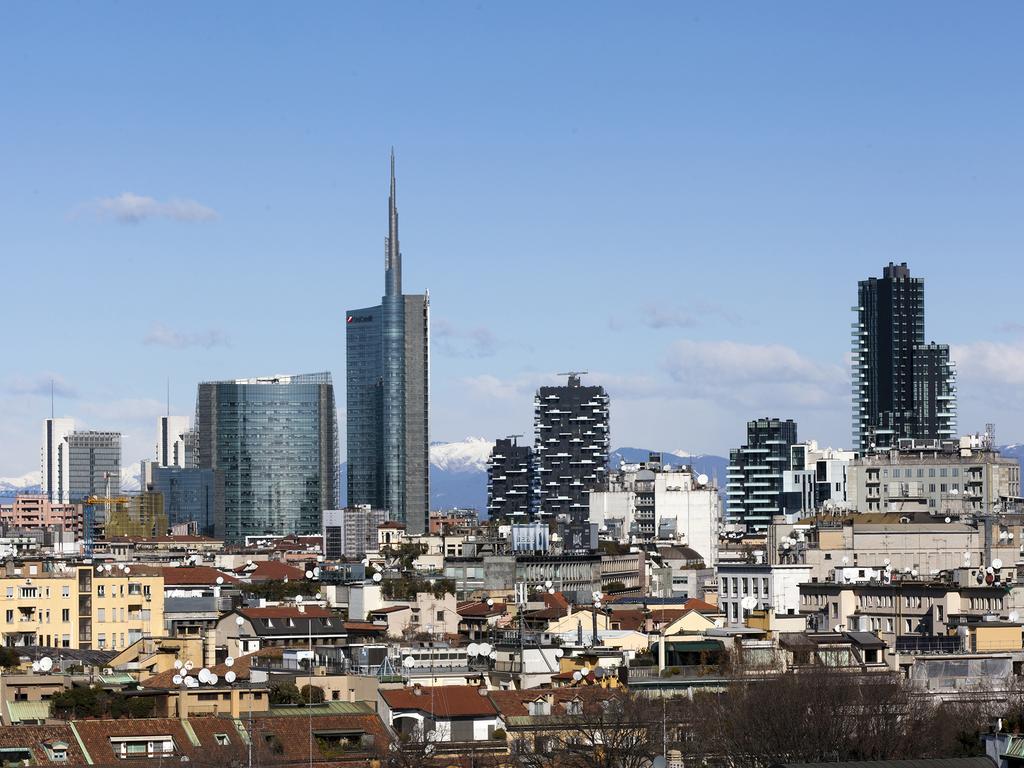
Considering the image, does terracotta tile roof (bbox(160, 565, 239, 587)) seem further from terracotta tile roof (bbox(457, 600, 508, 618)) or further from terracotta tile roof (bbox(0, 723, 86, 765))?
terracotta tile roof (bbox(0, 723, 86, 765))

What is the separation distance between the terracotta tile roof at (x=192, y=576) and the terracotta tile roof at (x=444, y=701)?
3222 inches

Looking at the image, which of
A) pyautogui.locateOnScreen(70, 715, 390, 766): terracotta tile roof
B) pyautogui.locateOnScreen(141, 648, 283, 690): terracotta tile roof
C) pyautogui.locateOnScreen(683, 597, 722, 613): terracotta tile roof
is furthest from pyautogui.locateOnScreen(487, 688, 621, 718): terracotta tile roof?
pyautogui.locateOnScreen(683, 597, 722, 613): terracotta tile roof

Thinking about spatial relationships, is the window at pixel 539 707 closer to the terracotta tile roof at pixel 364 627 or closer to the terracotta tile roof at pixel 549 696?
the terracotta tile roof at pixel 549 696

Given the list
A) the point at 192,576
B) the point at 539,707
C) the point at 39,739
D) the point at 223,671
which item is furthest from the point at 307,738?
the point at 192,576

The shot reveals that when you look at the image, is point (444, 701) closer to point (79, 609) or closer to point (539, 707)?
point (539, 707)

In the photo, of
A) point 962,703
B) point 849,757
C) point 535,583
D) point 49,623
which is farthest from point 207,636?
point 535,583

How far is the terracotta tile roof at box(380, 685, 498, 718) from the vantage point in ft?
256

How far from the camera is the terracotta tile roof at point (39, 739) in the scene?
71.5m

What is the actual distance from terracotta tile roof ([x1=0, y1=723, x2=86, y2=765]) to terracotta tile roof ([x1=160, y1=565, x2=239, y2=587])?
88.5m

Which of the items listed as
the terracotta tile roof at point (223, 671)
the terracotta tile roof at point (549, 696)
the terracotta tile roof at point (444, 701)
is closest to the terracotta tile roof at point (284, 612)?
the terracotta tile roof at point (223, 671)

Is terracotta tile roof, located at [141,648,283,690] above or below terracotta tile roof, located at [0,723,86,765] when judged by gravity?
above

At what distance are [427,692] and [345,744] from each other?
635 centimetres

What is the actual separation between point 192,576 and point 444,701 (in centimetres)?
9436

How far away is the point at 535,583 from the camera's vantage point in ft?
600
